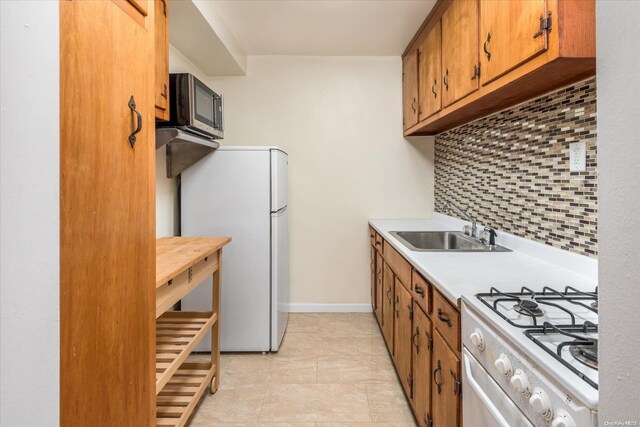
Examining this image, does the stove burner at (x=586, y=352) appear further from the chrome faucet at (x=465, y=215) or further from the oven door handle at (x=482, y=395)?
the chrome faucet at (x=465, y=215)

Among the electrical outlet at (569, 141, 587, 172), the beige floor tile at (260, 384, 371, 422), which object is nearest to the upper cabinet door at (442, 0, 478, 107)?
the electrical outlet at (569, 141, 587, 172)

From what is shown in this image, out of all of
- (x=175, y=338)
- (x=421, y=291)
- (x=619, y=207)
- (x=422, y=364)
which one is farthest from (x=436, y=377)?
(x=175, y=338)

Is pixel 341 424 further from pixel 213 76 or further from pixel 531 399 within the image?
pixel 213 76

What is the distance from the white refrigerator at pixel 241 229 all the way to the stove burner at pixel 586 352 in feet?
6.58

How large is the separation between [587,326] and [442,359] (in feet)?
1.90

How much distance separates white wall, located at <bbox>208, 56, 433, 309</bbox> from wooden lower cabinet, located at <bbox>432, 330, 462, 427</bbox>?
2055 millimetres

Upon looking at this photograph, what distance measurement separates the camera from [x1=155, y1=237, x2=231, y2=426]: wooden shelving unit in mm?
1520

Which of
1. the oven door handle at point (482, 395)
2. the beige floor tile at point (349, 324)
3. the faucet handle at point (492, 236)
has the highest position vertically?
the faucet handle at point (492, 236)

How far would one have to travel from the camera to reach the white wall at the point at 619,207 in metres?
0.44

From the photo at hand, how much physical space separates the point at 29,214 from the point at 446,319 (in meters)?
1.26

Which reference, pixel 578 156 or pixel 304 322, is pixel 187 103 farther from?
pixel 304 322

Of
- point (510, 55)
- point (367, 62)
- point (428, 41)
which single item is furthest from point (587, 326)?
point (367, 62)

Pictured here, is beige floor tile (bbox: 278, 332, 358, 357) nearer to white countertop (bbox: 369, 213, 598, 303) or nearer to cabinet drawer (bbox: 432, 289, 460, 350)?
white countertop (bbox: 369, 213, 598, 303)

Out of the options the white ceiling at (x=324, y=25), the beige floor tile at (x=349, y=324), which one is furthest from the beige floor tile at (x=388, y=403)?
the white ceiling at (x=324, y=25)
